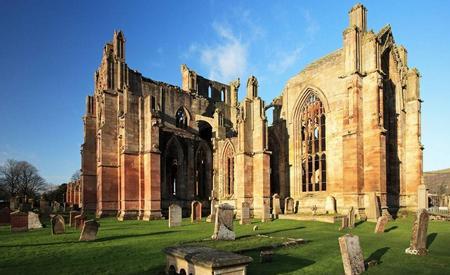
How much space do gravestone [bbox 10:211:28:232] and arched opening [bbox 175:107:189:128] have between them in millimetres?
16546

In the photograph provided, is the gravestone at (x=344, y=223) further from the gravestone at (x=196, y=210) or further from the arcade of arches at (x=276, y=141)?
the gravestone at (x=196, y=210)

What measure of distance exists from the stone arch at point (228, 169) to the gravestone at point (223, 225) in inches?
661

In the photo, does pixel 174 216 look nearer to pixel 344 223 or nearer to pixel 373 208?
pixel 344 223

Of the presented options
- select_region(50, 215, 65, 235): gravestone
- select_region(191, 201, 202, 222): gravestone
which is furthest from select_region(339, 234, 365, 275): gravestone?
select_region(191, 201, 202, 222): gravestone

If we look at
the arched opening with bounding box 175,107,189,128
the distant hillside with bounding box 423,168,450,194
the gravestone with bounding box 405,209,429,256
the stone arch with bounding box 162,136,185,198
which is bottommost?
the distant hillside with bounding box 423,168,450,194

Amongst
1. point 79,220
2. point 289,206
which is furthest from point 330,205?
point 79,220

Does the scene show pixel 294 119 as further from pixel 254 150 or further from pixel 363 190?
pixel 363 190

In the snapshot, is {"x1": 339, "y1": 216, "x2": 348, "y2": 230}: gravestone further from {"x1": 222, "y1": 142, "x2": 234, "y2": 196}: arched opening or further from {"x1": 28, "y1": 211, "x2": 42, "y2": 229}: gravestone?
{"x1": 28, "y1": 211, "x2": 42, "y2": 229}: gravestone

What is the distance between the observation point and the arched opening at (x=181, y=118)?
31.8 metres

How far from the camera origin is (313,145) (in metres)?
27.8

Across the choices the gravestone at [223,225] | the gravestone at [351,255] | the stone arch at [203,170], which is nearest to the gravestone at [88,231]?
the gravestone at [223,225]

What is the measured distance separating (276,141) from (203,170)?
7.25m

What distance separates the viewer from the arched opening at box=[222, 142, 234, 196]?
2972cm

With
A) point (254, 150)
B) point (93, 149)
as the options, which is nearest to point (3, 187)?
point (93, 149)
